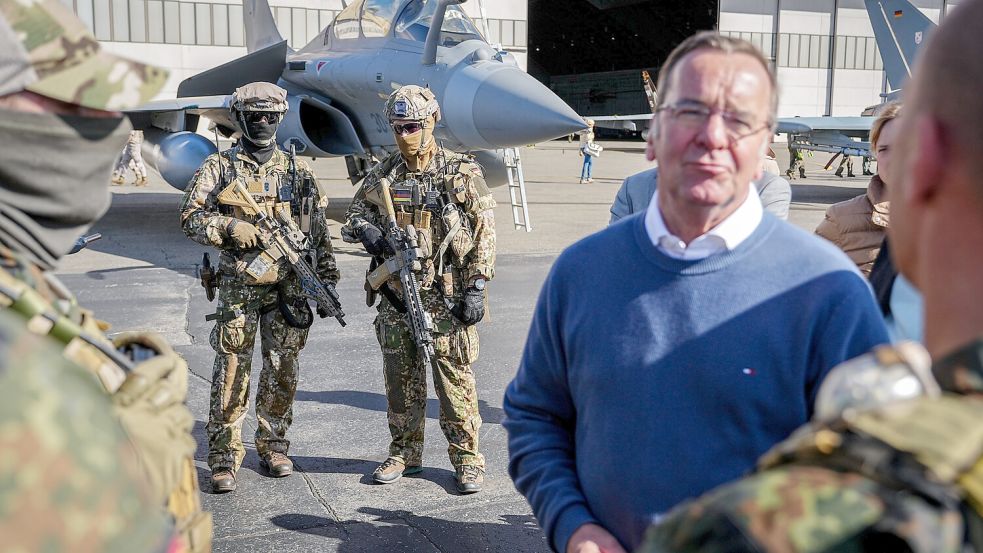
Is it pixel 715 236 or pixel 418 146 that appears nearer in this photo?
pixel 715 236

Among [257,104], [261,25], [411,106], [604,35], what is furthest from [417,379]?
[604,35]

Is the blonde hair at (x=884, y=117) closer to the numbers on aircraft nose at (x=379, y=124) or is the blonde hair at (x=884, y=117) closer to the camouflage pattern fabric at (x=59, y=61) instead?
the camouflage pattern fabric at (x=59, y=61)

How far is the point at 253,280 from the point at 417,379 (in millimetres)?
1035

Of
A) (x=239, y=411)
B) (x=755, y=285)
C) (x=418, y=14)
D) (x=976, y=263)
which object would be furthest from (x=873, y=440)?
(x=418, y=14)

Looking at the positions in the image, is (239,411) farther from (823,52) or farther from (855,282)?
(823,52)

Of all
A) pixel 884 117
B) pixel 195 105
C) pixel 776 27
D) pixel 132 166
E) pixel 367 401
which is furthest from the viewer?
pixel 776 27

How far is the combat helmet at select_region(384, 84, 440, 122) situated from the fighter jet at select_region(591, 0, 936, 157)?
17.4 meters

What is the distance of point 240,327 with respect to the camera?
5.02 meters

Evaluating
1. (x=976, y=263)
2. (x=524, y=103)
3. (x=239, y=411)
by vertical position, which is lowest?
(x=239, y=411)

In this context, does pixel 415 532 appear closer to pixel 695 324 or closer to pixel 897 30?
pixel 695 324

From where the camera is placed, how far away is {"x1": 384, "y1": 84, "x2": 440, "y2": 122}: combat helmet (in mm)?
4980

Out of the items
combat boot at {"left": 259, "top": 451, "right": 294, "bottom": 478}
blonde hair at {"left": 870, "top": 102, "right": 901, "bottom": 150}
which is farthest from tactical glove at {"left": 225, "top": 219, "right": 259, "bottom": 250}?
blonde hair at {"left": 870, "top": 102, "right": 901, "bottom": 150}

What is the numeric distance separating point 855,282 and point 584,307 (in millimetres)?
587

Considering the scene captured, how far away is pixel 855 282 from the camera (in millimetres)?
1986
